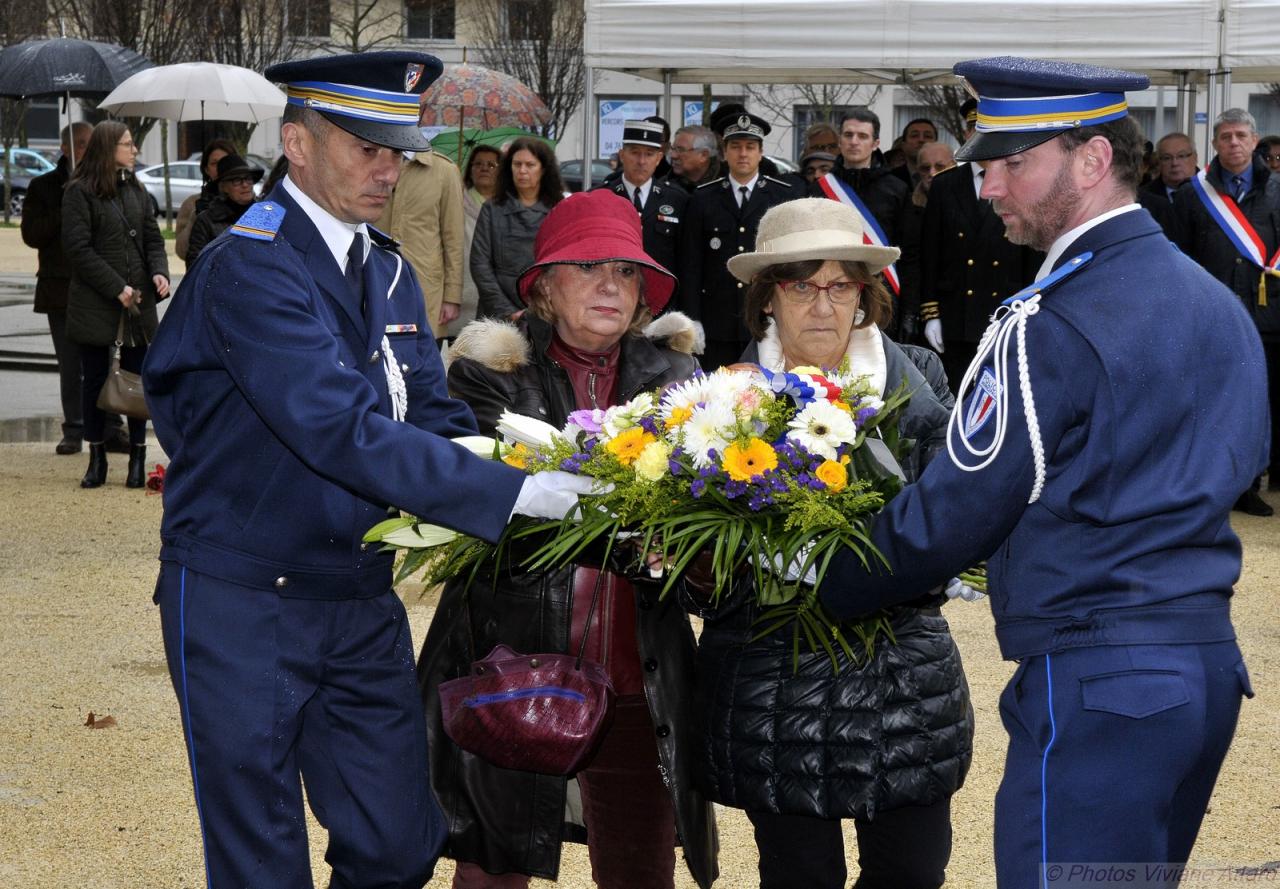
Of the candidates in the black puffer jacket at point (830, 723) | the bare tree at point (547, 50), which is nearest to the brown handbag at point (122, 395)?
the black puffer jacket at point (830, 723)

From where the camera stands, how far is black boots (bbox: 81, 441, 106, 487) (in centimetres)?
964

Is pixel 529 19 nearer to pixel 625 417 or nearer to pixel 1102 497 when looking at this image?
pixel 625 417

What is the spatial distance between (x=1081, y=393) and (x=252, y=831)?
5.64 feet

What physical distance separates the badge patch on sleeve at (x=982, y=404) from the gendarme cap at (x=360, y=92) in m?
1.18

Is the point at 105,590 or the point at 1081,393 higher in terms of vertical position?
the point at 1081,393

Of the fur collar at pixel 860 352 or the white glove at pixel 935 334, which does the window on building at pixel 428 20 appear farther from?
the fur collar at pixel 860 352

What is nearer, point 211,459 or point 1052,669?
point 1052,669

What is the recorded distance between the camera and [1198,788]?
2.70 metres

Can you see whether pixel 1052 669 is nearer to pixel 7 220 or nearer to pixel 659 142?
pixel 659 142

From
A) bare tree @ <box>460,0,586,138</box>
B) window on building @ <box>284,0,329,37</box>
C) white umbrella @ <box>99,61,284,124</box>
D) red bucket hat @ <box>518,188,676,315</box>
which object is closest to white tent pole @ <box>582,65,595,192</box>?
white umbrella @ <box>99,61,284,124</box>

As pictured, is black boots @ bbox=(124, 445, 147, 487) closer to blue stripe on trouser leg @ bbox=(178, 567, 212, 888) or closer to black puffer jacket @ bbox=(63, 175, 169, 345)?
black puffer jacket @ bbox=(63, 175, 169, 345)

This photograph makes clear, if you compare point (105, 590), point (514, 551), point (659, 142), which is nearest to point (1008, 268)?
point (659, 142)

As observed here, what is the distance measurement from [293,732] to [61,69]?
13944 millimetres

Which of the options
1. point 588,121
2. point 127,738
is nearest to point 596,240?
point 127,738
